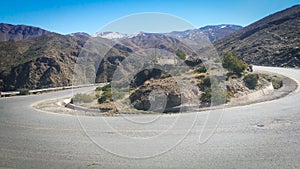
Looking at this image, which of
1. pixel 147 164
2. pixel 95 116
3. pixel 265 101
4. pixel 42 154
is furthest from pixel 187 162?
pixel 265 101

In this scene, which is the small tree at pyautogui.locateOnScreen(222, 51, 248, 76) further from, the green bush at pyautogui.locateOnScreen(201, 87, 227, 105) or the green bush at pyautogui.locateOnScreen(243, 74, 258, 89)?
the green bush at pyautogui.locateOnScreen(201, 87, 227, 105)

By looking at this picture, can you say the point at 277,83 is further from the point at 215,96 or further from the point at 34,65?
the point at 34,65

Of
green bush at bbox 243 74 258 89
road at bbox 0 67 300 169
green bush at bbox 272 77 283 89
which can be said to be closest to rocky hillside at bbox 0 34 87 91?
green bush at bbox 272 77 283 89

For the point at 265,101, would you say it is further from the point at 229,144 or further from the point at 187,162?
the point at 187,162

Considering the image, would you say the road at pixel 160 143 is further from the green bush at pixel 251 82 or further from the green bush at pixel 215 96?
the green bush at pixel 251 82

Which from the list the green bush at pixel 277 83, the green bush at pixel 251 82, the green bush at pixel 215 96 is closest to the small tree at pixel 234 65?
the green bush at pixel 251 82

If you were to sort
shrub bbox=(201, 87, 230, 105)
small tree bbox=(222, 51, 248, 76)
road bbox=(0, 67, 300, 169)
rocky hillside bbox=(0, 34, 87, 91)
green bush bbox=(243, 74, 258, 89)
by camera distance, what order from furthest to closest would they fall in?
rocky hillside bbox=(0, 34, 87, 91), small tree bbox=(222, 51, 248, 76), green bush bbox=(243, 74, 258, 89), shrub bbox=(201, 87, 230, 105), road bbox=(0, 67, 300, 169)
